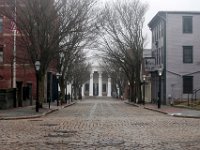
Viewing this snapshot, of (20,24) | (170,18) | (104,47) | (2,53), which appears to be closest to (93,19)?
(20,24)

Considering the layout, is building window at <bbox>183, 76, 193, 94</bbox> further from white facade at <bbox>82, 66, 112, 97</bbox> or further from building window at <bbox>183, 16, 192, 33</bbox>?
white facade at <bbox>82, 66, 112, 97</bbox>

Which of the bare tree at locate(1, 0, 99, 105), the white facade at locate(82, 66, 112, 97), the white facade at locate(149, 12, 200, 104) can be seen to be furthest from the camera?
the white facade at locate(82, 66, 112, 97)

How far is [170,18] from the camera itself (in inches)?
2194

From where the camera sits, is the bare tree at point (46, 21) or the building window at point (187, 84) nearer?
the bare tree at point (46, 21)

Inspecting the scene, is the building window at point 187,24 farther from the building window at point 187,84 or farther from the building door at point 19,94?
the building door at point 19,94

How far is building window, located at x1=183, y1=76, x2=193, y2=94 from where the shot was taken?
5606cm

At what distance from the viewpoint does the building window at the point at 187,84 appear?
184 feet

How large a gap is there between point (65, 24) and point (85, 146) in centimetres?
2591

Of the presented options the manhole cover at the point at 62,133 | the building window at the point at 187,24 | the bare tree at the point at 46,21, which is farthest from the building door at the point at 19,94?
the manhole cover at the point at 62,133

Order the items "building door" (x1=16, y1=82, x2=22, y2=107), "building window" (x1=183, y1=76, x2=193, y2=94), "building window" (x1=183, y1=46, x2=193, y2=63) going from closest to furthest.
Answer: "building door" (x1=16, y1=82, x2=22, y2=107)
"building window" (x1=183, y1=46, x2=193, y2=63)
"building window" (x1=183, y1=76, x2=193, y2=94)

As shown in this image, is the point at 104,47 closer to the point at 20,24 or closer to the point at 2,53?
the point at 2,53

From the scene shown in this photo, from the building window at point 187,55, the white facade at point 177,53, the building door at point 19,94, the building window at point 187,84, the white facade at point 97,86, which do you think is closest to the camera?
the building door at point 19,94

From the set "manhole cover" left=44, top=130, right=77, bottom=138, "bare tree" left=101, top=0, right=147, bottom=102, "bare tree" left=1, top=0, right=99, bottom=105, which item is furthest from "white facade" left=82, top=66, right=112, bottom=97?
"manhole cover" left=44, top=130, right=77, bottom=138

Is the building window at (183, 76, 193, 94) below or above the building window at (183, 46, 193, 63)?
below
